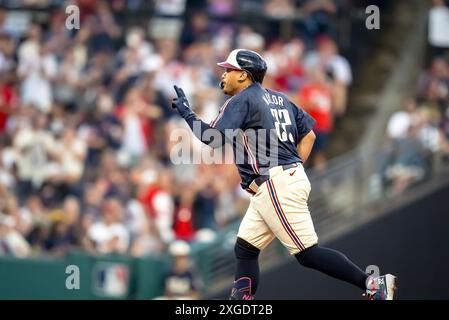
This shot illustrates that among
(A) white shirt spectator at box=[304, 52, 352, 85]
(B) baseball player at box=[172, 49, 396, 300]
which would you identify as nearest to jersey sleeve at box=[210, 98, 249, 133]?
(B) baseball player at box=[172, 49, 396, 300]

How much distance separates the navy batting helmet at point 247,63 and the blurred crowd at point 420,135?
5899 millimetres

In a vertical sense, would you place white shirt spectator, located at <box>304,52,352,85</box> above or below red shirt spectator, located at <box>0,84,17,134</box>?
above

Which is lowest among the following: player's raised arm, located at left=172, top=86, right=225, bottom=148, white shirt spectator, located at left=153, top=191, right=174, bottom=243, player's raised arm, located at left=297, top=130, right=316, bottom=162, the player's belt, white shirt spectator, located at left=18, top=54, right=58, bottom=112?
white shirt spectator, located at left=153, top=191, right=174, bottom=243


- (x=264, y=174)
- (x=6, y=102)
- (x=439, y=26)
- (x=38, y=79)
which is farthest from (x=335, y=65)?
(x=264, y=174)

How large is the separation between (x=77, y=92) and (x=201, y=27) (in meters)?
2.28

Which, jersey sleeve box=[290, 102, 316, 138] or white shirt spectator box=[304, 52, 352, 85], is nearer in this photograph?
jersey sleeve box=[290, 102, 316, 138]

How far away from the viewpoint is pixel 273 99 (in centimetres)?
994

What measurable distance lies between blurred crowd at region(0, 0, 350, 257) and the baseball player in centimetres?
576

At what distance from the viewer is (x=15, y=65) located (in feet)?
58.6

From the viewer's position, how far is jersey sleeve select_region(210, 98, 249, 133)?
377 inches

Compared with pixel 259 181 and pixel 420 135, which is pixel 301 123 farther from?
pixel 420 135

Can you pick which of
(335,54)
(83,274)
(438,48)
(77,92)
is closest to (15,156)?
(77,92)

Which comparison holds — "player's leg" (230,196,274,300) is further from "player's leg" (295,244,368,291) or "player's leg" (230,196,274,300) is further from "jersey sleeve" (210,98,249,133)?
"jersey sleeve" (210,98,249,133)
